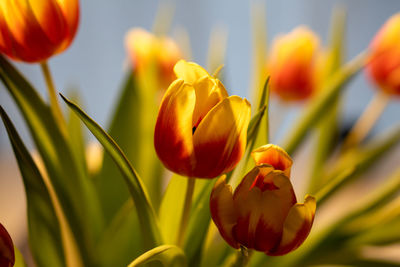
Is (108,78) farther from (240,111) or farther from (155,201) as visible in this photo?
(240,111)

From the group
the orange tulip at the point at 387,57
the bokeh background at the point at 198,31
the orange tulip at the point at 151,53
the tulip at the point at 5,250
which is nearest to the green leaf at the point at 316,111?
the orange tulip at the point at 387,57

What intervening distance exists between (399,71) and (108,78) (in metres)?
2.20

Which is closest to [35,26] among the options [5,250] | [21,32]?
[21,32]

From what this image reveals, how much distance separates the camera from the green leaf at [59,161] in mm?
252

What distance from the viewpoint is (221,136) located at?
0.60ft

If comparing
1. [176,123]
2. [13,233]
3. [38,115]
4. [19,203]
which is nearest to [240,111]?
[176,123]

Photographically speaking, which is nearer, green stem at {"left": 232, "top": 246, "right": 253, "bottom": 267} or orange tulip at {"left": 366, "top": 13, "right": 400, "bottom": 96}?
green stem at {"left": 232, "top": 246, "right": 253, "bottom": 267}

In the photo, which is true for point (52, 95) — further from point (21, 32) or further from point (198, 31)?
point (198, 31)

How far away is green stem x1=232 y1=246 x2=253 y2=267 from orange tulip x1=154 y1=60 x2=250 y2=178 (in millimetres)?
36

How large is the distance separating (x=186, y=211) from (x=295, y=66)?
10.2 inches

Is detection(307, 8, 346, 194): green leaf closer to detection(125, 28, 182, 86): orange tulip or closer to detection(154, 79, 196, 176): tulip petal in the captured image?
detection(125, 28, 182, 86): orange tulip

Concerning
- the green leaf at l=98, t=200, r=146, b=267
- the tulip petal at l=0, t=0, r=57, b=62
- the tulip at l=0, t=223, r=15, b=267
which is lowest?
the green leaf at l=98, t=200, r=146, b=267

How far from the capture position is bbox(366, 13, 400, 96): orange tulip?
1.14 feet

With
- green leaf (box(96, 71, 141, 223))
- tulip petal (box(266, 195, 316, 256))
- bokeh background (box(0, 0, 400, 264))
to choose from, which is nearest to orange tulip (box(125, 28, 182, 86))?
green leaf (box(96, 71, 141, 223))
